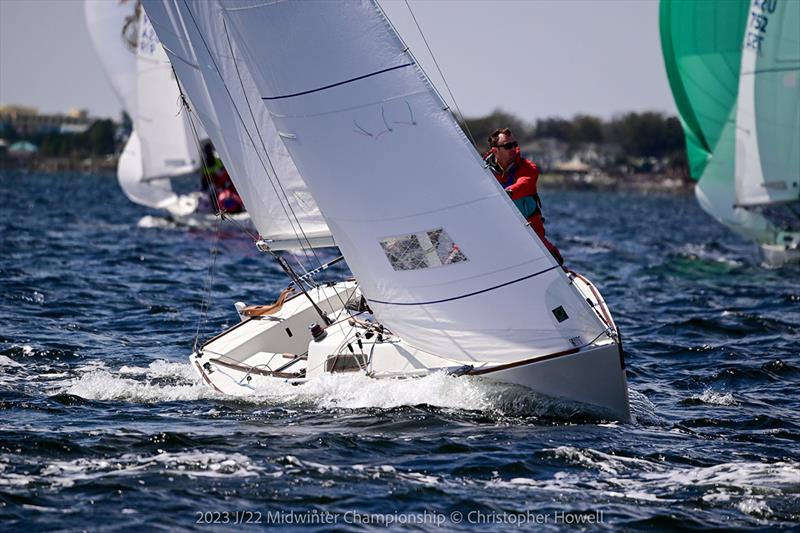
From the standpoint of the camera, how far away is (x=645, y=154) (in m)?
144

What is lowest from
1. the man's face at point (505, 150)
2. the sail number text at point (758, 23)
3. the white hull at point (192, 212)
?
the white hull at point (192, 212)

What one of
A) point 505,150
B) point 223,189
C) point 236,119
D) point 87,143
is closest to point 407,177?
point 505,150

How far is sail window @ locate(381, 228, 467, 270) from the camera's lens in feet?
30.6

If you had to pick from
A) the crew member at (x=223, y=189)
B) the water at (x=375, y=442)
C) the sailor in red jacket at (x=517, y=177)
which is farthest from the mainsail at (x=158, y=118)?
the sailor in red jacket at (x=517, y=177)

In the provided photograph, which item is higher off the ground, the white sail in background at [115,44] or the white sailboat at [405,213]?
the white sailboat at [405,213]

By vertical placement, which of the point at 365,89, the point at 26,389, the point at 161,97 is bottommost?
the point at 161,97

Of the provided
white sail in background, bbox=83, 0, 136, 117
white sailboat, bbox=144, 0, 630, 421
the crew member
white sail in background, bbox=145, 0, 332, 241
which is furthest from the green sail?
white sailboat, bbox=144, 0, 630, 421

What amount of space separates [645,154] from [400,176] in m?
138

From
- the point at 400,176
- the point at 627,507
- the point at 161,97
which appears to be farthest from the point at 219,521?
the point at 161,97

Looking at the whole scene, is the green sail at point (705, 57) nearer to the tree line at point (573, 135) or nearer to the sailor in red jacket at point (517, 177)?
the sailor in red jacket at point (517, 177)

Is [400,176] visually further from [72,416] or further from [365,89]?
[72,416]

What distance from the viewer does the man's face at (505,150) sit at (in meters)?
10.2

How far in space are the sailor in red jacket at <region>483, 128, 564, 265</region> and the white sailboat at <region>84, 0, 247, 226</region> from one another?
73.9 feet

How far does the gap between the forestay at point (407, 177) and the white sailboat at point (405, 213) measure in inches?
0.4
